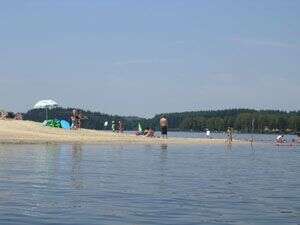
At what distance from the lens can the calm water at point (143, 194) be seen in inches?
592

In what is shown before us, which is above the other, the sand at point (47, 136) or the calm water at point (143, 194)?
the sand at point (47, 136)

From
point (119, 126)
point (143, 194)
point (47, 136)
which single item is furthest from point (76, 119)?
point (143, 194)

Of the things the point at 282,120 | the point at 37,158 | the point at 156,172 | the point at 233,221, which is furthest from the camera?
the point at 282,120

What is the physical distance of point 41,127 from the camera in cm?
5938

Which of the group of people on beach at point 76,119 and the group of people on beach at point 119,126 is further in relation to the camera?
the group of people on beach at point 119,126

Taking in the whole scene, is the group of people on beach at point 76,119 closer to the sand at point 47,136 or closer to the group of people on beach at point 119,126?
the sand at point 47,136

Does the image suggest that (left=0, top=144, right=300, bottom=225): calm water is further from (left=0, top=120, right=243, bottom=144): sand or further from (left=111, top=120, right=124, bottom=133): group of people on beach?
(left=111, top=120, right=124, bottom=133): group of people on beach

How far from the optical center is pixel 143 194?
19.0 metres

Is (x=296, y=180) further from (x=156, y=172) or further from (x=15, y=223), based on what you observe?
(x=15, y=223)

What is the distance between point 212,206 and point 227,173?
10.9 meters

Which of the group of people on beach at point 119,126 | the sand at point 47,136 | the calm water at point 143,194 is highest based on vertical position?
the group of people on beach at point 119,126

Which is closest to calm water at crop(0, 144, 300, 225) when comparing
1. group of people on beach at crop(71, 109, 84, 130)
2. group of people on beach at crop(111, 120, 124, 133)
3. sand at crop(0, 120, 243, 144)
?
sand at crop(0, 120, 243, 144)

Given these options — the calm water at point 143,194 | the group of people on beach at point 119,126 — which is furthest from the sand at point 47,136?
the calm water at point 143,194

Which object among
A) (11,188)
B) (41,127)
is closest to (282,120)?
(41,127)
